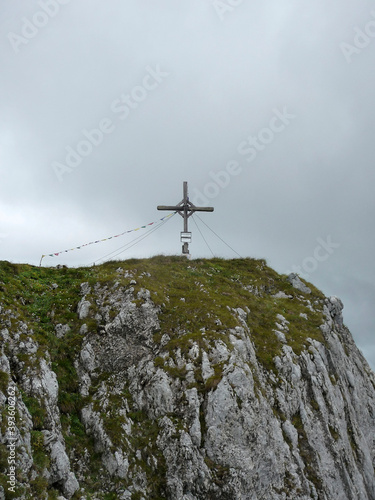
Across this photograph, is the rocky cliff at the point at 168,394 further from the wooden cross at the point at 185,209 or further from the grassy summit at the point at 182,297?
the wooden cross at the point at 185,209

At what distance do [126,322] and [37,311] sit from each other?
5664 mm

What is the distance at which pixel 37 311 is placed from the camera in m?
22.2

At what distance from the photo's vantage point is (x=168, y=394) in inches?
754

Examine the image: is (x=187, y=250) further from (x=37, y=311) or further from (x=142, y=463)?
(x=142, y=463)

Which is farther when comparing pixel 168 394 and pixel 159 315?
pixel 159 315

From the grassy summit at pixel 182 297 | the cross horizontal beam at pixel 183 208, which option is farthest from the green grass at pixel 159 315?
the cross horizontal beam at pixel 183 208

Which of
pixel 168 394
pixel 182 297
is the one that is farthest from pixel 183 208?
pixel 168 394

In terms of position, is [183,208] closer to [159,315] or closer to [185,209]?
[185,209]

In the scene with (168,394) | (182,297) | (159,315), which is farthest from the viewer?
(182,297)

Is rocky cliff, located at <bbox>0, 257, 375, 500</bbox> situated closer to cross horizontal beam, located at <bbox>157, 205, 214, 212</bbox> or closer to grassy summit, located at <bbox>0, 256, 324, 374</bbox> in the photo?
grassy summit, located at <bbox>0, 256, 324, 374</bbox>

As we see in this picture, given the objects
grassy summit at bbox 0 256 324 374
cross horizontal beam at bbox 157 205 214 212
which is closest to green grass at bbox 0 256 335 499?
grassy summit at bbox 0 256 324 374

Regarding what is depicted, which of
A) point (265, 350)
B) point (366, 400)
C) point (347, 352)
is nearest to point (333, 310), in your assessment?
point (347, 352)

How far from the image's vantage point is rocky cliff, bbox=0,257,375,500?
15977 millimetres

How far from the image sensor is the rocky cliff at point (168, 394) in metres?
16.0
